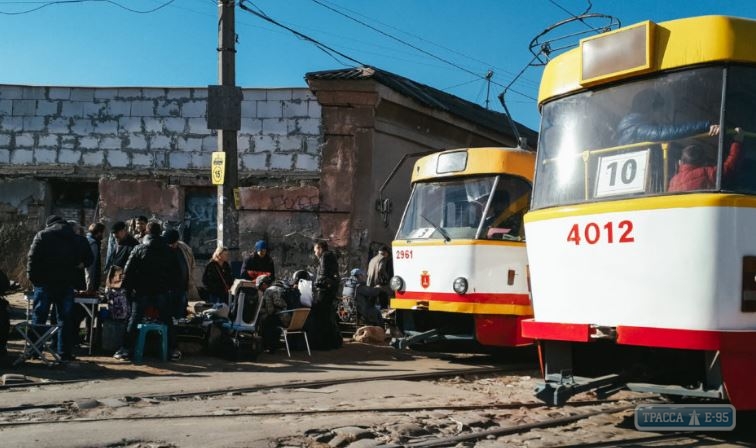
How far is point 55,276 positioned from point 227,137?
138 inches

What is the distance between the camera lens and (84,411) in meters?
6.80

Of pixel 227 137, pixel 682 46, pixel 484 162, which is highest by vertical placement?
pixel 227 137

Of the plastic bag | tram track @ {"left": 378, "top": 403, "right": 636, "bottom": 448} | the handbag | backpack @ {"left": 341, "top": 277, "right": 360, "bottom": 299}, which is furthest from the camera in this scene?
backpack @ {"left": 341, "top": 277, "right": 360, "bottom": 299}

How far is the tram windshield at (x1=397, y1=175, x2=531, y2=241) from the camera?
10078 millimetres

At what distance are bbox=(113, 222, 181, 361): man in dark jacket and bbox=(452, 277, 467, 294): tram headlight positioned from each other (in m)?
3.45

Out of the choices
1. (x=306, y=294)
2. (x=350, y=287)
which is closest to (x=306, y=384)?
(x=306, y=294)

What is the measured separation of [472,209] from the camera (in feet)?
33.8

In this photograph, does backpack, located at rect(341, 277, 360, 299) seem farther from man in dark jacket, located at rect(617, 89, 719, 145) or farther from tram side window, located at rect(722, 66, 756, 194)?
tram side window, located at rect(722, 66, 756, 194)

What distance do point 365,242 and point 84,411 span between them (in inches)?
375

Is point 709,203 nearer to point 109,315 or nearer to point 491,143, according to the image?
point 109,315

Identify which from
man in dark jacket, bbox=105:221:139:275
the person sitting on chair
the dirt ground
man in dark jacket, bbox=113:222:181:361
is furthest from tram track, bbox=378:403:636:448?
man in dark jacket, bbox=105:221:139:275

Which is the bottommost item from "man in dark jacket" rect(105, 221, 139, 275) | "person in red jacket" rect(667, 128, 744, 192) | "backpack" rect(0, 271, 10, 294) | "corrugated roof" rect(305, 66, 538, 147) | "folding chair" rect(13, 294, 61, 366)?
"folding chair" rect(13, 294, 61, 366)

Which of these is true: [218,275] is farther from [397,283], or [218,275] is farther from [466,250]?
[466,250]

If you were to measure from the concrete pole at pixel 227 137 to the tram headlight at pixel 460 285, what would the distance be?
3.90m
